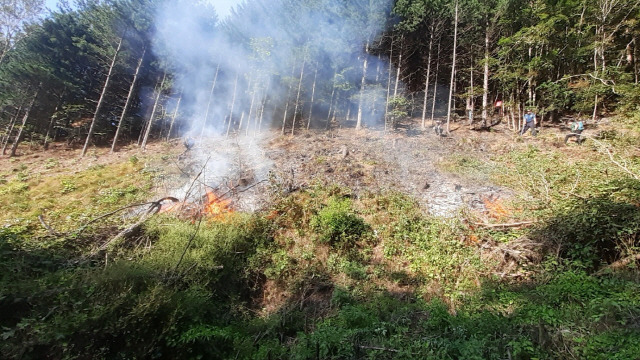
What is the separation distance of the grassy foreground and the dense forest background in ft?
28.4

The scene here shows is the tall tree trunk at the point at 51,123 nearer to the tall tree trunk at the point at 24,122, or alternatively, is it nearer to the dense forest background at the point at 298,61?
the dense forest background at the point at 298,61

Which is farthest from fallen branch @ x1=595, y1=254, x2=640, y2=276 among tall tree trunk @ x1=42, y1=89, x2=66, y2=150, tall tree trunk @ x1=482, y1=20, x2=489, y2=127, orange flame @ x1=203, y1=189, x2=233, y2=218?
tall tree trunk @ x1=42, y1=89, x2=66, y2=150

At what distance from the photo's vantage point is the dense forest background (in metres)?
14.6

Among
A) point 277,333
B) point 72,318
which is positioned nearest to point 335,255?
point 277,333

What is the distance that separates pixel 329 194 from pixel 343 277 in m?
A: 3.42

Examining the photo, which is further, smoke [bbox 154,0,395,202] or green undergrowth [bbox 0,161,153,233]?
smoke [bbox 154,0,395,202]

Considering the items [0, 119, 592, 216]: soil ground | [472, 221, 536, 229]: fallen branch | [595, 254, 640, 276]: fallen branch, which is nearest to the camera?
[595, 254, 640, 276]: fallen branch

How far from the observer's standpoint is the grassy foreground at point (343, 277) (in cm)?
328

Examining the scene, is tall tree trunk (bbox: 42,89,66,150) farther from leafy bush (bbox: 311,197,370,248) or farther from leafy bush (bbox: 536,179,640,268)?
leafy bush (bbox: 536,179,640,268)

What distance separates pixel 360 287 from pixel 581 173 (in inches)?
286

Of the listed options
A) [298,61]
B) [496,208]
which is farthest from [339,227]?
[298,61]

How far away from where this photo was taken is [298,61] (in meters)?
20.7

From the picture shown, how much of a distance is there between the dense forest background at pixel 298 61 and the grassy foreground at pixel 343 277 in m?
8.67

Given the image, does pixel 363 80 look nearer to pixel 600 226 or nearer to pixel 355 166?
pixel 355 166
